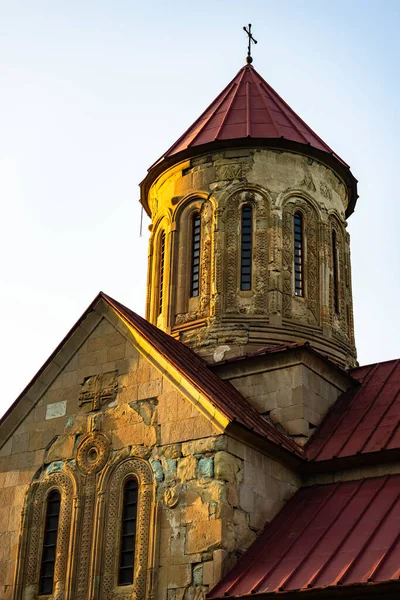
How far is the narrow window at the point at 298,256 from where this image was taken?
57.5 ft

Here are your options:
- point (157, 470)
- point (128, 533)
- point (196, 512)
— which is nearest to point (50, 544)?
point (128, 533)

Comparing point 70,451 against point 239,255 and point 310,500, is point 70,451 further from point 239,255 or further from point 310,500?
point 239,255

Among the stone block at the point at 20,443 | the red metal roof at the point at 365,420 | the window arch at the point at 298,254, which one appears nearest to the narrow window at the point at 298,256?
the window arch at the point at 298,254

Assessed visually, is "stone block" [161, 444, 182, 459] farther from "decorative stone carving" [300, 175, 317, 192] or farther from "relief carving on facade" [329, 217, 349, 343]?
"decorative stone carving" [300, 175, 317, 192]

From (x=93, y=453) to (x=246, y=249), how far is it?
17.4 ft

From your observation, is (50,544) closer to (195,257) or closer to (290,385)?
(290,385)

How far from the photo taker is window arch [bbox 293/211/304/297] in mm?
17516

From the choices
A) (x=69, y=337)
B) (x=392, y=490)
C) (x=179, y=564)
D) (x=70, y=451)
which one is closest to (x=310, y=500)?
(x=392, y=490)

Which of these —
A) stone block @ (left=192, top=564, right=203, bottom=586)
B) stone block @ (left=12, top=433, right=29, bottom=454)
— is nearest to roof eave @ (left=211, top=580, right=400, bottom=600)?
stone block @ (left=192, top=564, right=203, bottom=586)

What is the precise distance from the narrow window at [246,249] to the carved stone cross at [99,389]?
365 cm

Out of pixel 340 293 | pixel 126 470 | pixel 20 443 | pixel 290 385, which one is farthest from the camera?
pixel 340 293

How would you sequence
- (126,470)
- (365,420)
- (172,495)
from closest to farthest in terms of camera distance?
(172,495), (126,470), (365,420)

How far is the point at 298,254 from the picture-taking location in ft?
58.4

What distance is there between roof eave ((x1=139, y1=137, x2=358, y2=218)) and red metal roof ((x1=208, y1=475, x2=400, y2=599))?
287 inches
